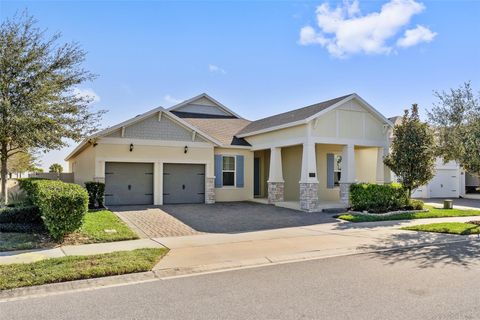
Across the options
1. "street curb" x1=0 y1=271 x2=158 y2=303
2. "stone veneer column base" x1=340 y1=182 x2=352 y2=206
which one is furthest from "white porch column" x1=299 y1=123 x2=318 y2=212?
"street curb" x1=0 y1=271 x2=158 y2=303

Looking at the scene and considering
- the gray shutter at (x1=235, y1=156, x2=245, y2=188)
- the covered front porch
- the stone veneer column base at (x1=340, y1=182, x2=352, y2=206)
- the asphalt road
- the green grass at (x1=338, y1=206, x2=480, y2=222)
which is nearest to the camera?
the asphalt road

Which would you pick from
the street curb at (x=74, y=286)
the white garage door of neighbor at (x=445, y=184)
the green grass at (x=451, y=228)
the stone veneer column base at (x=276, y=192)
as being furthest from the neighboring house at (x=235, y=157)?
the street curb at (x=74, y=286)

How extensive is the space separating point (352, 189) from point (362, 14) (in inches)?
288

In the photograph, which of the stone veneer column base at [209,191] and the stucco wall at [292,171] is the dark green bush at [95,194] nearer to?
the stone veneer column base at [209,191]

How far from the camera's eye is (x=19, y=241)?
917 cm

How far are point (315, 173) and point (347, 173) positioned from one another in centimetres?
197

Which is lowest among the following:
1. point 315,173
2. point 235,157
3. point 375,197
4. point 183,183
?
point 375,197

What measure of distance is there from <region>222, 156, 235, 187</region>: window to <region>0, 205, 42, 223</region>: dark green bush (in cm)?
988

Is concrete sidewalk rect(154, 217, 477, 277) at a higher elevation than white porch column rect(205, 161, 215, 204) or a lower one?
lower

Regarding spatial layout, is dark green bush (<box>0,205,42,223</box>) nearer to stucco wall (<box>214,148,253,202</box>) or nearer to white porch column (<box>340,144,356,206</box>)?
stucco wall (<box>214,148,253,202</box>)

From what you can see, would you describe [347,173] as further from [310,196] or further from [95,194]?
[95,194]

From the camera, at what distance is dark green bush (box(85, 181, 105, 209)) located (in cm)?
1502

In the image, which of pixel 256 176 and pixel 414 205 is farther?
pixel 256 176

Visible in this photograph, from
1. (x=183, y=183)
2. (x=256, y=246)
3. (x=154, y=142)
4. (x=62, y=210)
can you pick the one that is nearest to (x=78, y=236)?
(x=62, y=210)
